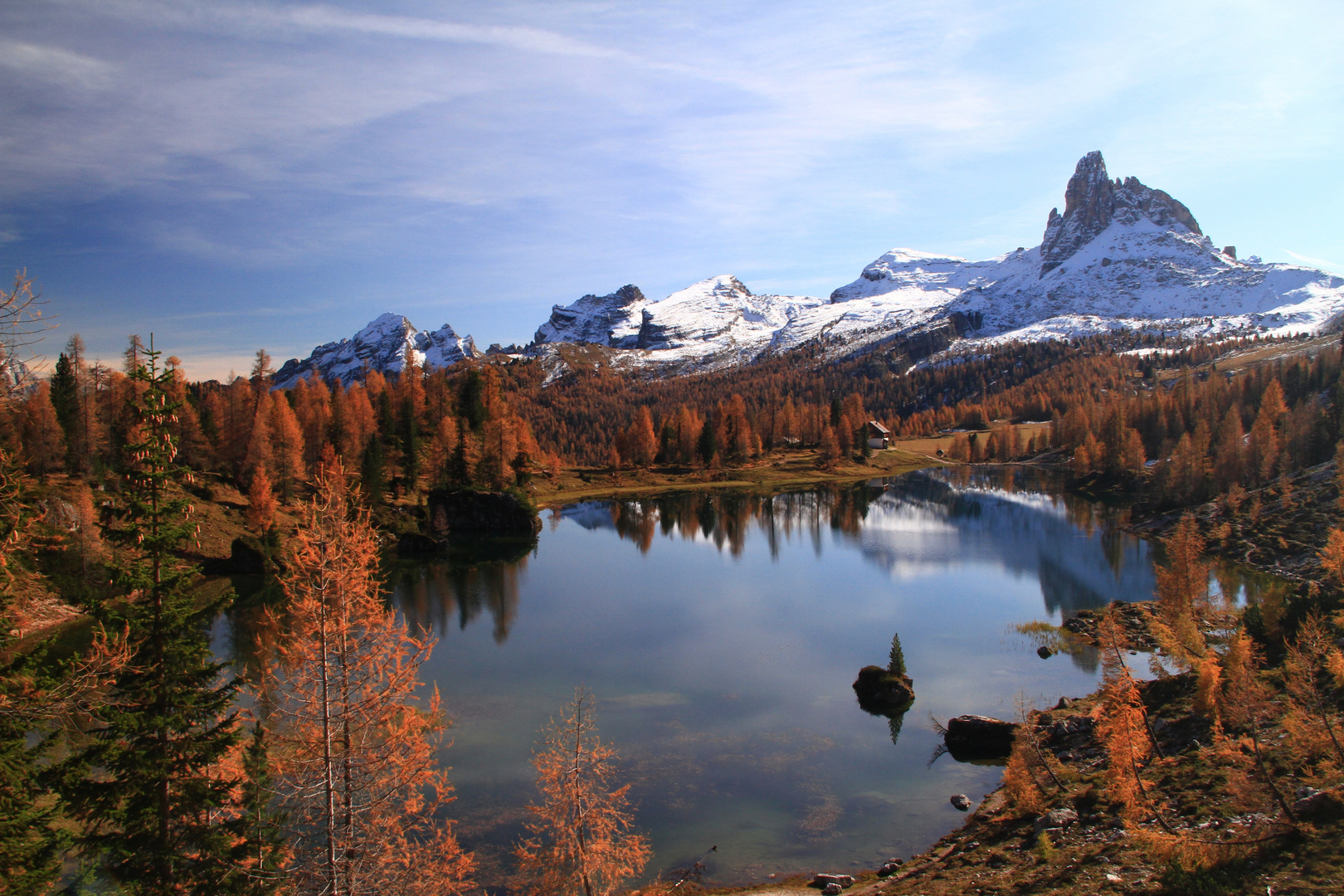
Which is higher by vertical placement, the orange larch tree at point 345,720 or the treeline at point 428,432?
the treeline at point 428,432

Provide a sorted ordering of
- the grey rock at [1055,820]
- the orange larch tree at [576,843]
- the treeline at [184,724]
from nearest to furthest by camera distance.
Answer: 1. the treeline at [184,724]
2. the orange larch tree at [576,843]
3. the grey rock at [1055,820]

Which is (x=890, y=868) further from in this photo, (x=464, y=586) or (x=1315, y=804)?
(x=464, y=586)

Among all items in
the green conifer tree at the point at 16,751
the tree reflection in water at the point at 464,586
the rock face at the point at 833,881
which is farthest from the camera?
the tree reflection in water at the point at 464,586

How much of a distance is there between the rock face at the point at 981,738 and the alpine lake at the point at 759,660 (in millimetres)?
846

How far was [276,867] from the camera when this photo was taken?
15.0m

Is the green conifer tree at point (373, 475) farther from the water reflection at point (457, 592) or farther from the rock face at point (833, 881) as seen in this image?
the rock face at point (833, 881)

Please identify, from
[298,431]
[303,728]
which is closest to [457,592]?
[298,431]

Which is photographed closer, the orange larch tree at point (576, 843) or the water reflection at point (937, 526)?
the orange larch tree at point (576, 843)

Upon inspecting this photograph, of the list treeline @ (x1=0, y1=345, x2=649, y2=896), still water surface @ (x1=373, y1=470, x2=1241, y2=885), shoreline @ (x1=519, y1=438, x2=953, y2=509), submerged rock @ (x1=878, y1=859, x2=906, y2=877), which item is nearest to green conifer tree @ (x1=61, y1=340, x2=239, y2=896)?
treeline @ (x1=0, y1=345, x2=649, y2=896)

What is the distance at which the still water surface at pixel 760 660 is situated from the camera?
84.8 ft

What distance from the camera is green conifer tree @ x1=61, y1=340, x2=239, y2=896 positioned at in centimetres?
1312

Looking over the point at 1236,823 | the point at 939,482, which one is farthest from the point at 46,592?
Result: the point at 939,482

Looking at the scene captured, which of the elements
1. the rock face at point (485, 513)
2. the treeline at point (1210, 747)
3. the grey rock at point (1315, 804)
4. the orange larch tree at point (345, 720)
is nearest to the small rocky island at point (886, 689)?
the treeline at point (1210, 747)

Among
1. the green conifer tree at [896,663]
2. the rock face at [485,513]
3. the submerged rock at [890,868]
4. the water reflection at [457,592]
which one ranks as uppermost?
the rock face at [485,513]
